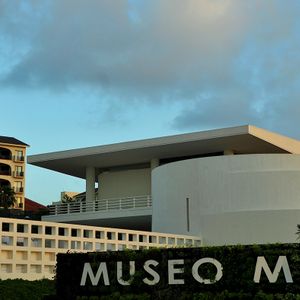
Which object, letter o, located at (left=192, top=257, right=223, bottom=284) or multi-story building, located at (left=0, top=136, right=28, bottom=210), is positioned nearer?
letter o, located at (left=192, top=257, right=223, bottom=284)

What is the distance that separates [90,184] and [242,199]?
50.1ft

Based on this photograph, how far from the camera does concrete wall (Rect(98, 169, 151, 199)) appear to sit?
129 feet

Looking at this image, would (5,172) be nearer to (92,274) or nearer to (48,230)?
(48,230)

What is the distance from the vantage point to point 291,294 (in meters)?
12.1

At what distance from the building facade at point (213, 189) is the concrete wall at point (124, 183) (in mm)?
754

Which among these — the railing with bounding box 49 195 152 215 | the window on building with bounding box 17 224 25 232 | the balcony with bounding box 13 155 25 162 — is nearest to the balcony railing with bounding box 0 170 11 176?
the balcony with bounding box 13 155 25 162

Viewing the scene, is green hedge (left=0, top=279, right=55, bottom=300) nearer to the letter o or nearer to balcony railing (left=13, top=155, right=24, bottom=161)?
the letter o

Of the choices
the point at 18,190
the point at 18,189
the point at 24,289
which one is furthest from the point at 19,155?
the point at 24,289

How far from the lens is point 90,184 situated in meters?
40.5

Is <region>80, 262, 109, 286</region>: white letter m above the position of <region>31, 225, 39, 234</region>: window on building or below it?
below

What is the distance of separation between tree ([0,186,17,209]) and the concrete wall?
111 feet

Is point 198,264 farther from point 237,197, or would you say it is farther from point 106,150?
point 106,150

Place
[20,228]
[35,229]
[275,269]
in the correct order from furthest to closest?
[35,229] → [20,228] → [275,269]

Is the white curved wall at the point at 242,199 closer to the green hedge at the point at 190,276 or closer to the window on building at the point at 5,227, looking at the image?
the window on building at the point at 5,227
